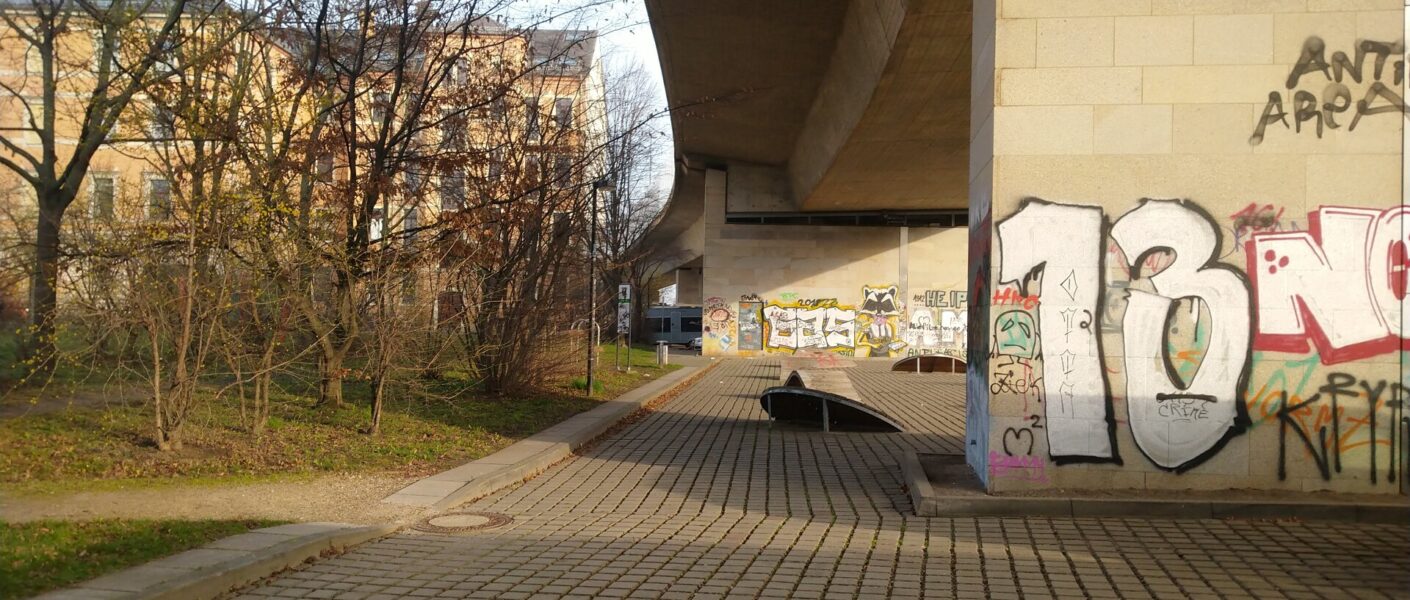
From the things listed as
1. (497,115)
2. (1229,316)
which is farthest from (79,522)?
(497,115)

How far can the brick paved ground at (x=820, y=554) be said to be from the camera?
6293mm

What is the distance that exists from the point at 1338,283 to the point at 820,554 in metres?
5.04

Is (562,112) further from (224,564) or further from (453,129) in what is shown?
(224,564)

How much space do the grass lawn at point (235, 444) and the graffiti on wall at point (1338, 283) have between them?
326 inches

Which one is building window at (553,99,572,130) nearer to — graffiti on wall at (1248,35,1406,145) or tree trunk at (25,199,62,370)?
tree trunk at (25,199,62,370)

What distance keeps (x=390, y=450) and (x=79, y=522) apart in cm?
495

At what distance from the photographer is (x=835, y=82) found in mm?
25594

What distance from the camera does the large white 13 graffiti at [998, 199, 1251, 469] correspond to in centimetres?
884

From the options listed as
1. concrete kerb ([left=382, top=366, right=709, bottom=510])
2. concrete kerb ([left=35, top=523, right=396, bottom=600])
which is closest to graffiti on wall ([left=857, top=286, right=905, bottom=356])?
concrete kerb ([left=382, top=366, right=709, bottom=510])

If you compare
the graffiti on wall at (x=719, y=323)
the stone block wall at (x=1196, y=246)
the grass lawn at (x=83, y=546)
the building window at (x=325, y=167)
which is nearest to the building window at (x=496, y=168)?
the building window at (x=325, y=167)

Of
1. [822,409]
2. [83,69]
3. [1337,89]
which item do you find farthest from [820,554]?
[83,69]

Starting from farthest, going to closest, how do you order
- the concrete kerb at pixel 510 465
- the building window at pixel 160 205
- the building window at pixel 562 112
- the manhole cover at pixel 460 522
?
the building window at pixel 562 112, the building window at pixel 160 205, the concrete kerb at pixel 510 465, the manhole cover at pixel 460 522

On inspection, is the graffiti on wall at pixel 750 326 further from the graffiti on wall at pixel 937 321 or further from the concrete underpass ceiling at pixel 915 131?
the graffiti on wall at pixel 937 321

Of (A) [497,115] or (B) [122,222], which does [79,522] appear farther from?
(A) [497,115]
